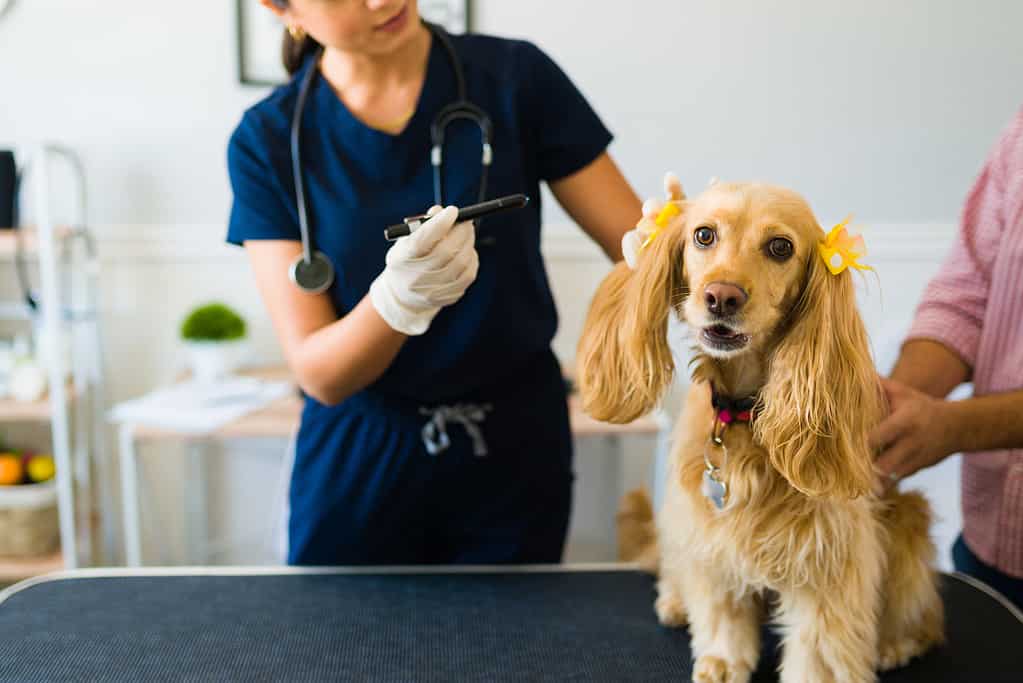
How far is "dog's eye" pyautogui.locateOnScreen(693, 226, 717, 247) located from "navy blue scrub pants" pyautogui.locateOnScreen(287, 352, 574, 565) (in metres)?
0.52

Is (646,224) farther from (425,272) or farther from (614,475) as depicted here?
(614,475)

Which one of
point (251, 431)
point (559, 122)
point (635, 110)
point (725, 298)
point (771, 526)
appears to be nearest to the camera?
point (725, 298)

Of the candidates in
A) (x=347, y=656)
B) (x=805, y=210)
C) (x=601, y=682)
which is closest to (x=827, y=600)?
(x=601, y=682)

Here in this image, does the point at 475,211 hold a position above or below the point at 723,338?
above

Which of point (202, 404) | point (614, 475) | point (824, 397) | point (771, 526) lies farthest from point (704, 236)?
point (614, 475)

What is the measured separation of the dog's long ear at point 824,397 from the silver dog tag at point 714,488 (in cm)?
7

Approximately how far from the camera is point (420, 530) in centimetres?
140

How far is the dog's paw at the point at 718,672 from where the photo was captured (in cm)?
103

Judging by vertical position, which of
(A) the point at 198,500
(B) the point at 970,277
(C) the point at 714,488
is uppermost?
(B) the point at 970,277

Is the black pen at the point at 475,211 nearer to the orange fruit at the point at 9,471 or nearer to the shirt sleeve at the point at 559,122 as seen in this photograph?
the shirt sleeve at the point at 559,122

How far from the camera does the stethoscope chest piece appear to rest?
47.1 inches

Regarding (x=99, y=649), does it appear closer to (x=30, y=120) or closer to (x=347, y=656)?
(x=347, y=656)

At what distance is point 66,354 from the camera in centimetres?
227

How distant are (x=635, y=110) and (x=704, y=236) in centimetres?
166
